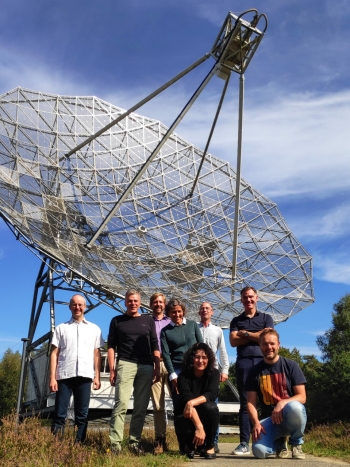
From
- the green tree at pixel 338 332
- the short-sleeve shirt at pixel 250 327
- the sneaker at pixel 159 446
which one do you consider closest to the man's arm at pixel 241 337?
the short-sleeve shirt at pixel 250 327

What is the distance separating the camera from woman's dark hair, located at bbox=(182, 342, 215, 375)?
7.55m

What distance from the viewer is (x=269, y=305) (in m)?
23.3

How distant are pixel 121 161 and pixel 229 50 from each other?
849 centimetres

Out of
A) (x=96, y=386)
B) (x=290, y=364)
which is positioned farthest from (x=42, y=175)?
(x=290, y=364)

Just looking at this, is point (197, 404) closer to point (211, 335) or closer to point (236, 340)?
point (236, 340)

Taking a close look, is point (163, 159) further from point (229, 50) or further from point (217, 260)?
point (229, 50)

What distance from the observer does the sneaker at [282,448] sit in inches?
277

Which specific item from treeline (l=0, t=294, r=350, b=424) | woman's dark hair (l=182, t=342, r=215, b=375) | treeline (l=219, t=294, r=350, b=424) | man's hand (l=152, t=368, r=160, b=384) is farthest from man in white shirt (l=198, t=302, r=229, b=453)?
treeline (l=219, t=294, r=350, b=424)

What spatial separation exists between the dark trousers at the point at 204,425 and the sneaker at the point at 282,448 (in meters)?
0.86

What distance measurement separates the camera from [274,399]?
704 centimetres

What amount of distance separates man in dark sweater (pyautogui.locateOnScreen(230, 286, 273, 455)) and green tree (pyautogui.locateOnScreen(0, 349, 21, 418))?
5938 centimetres

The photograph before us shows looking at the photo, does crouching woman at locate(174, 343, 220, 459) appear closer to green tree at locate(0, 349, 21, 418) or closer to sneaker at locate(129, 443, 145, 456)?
sneaker at locate(129, 443, 145, 456)

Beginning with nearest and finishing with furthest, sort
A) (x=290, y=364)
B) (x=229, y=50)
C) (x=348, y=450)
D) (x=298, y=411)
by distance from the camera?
1. (x=298, y=411)
2. (x=290, y=364)
3. (x=348, y=450)
4. (x=229, y=50)

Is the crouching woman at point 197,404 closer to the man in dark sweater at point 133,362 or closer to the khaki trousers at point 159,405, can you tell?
the man in dark sweater at point 133,362
